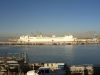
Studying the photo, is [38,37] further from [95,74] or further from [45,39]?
[95,74]

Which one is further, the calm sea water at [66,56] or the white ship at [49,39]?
the white ship at [49,39]

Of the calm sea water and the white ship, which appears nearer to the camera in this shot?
the calm sea water

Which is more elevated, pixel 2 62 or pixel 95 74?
pixel 2 62

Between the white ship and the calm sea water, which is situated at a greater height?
the white ship

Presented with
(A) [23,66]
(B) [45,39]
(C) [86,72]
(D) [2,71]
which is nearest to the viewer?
(D) [2,71]

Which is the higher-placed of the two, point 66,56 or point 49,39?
point 49,39

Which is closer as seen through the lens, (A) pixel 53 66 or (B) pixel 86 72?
(B) pixel 86 72

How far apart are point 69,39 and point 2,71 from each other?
161m

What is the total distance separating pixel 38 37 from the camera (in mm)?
174375

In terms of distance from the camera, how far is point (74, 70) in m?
14.3

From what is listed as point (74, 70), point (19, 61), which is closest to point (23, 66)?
point (19, 61)

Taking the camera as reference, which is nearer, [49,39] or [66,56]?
[66,56]

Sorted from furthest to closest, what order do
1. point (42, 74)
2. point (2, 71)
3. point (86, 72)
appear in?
point (86, 72) → point (2, 71) → point (42, 74)

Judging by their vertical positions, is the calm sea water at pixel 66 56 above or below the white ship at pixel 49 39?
below
